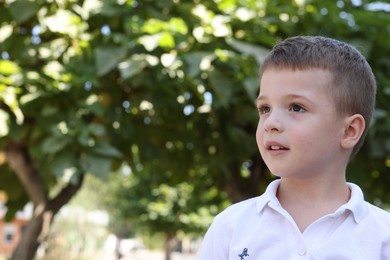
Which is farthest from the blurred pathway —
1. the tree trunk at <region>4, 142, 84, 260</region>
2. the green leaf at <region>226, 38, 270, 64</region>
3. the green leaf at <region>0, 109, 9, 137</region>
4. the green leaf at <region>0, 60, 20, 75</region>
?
the green leaf at <region>226, 38, 270, 64</region>

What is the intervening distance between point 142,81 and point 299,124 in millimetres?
1807

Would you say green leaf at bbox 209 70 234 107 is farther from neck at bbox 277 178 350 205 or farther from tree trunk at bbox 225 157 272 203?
neck at bbox 277 178 350 205

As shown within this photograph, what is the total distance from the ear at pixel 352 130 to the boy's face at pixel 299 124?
0.06 ft

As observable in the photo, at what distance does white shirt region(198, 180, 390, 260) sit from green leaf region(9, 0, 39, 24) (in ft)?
6.51

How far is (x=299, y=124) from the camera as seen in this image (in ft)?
4.35

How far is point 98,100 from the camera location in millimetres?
3240

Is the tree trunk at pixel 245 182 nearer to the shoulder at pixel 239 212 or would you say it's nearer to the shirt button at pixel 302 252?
the shoulder at pixel 239 212

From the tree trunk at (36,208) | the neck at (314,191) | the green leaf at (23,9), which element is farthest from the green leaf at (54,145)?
the neck at (314,191)

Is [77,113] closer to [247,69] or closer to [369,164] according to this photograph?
[247,69]

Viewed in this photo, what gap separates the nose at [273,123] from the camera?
1.32 m

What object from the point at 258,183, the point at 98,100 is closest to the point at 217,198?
the point at 258,183

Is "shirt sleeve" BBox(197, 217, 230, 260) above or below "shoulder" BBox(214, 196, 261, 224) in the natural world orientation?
below

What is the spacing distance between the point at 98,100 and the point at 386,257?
210cm

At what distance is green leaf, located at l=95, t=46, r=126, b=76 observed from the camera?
118 inches
